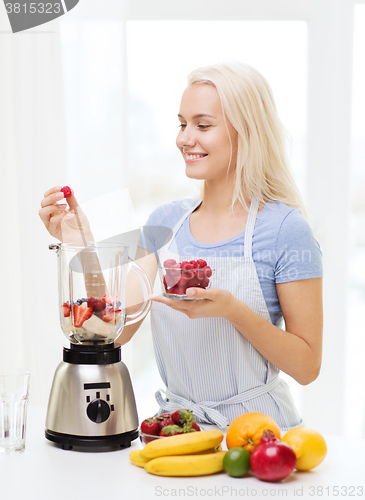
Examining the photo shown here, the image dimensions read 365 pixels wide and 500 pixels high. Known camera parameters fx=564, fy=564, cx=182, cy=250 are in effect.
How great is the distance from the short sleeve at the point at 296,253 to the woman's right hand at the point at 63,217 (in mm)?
474

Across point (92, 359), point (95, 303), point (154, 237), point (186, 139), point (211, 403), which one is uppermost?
point (186, 139)

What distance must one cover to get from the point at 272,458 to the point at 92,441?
358mm

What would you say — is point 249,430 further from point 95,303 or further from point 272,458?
point 95,303

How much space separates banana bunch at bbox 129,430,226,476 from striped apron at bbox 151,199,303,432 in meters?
0.38

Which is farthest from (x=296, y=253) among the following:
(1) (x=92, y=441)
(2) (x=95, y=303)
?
(1) (x=92, y=441)

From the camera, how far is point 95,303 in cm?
106

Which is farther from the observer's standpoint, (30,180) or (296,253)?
(30,180)

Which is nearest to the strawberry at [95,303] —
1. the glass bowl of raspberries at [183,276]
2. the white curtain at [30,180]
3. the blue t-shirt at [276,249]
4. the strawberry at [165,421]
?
the glass bowl of raspberries at [183,276]

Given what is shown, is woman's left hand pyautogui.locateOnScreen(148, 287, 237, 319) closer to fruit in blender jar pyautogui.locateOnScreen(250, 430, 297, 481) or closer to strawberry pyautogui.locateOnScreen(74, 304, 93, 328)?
strawberry pyautogui.locateOnScreen(74, 304, 93, 328)

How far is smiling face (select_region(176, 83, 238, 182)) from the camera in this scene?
1.41m

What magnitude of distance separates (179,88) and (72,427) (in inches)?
67.2

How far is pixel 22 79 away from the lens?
222cm

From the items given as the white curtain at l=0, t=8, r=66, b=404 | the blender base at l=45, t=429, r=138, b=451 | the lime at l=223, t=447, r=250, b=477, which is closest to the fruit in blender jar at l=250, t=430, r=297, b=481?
the lime at l=223, t=447, r=250, b=477

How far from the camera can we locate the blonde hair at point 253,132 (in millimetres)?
1405
